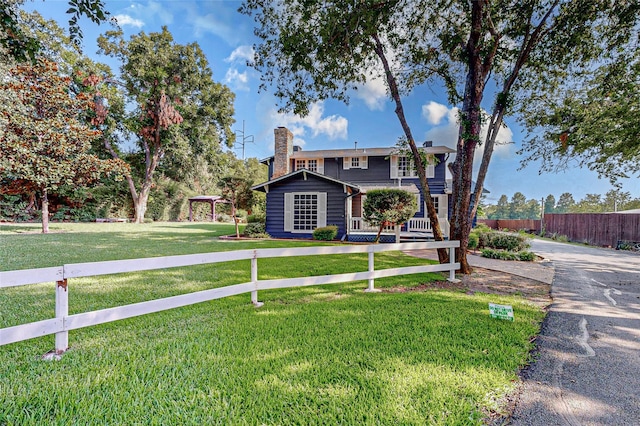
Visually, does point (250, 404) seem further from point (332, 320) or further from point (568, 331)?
point (568, 331)

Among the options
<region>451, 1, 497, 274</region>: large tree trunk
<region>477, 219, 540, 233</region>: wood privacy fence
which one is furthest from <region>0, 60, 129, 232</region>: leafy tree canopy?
<region>477, 219, 540, 233</region>: wood privacy fence

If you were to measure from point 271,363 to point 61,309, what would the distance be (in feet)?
6.72

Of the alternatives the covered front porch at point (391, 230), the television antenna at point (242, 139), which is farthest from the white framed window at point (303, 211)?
the television antenna at point (242, 139)

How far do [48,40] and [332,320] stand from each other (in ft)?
89.1

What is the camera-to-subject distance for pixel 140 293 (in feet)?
15.1

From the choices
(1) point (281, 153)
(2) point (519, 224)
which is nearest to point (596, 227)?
(2) point (519, 224)

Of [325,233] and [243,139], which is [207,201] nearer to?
[243,139]

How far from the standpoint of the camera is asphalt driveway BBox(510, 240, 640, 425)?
1944 millimetres

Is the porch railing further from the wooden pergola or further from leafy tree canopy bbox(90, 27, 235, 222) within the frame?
the wooden pergola

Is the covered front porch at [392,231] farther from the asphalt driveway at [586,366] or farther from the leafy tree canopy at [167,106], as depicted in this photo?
the leafy tree canopy at [167,106]

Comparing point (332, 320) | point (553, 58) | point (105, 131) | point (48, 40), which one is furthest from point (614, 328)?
point (48, 40)

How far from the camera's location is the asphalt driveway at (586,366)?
6.38ft

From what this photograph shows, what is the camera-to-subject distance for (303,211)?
14344 mm

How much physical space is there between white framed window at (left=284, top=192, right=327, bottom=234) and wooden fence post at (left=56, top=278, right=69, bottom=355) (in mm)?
11651
